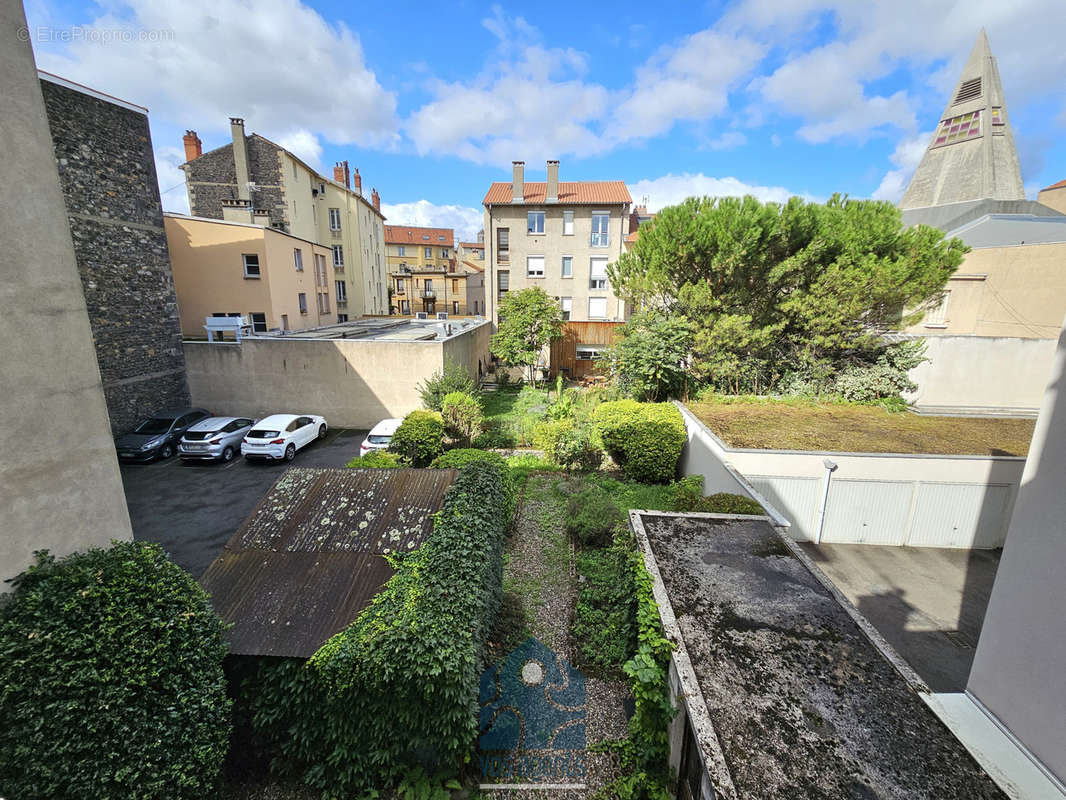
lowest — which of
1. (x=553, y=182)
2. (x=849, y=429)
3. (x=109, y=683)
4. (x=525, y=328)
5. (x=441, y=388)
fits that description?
(x=109, y=683)

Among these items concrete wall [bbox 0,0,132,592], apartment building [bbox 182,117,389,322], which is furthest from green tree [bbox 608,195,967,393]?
apartment building [bbox 182,117,389,322]

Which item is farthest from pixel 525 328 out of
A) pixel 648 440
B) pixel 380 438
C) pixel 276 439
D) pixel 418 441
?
pixel 276 439

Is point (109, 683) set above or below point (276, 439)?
above

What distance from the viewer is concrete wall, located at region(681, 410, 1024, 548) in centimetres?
991

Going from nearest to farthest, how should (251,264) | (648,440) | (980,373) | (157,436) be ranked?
(648,440), (157,436), (980,373), (251,264)

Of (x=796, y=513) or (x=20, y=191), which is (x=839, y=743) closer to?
(x=796, y=513)

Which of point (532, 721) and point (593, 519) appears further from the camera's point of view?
point (593, 519)

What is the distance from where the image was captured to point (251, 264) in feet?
69.1

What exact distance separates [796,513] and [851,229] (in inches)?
431

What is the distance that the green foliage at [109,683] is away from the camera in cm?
379

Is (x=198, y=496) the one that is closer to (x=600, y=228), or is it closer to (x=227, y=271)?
(x=227, y=271)

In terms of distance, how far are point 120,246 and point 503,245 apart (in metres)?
19.7

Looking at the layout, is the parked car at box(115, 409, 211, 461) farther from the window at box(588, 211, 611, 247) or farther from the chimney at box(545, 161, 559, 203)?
the window at box(588, 211, 611, 247)

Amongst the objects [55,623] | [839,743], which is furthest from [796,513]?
[55,623]
